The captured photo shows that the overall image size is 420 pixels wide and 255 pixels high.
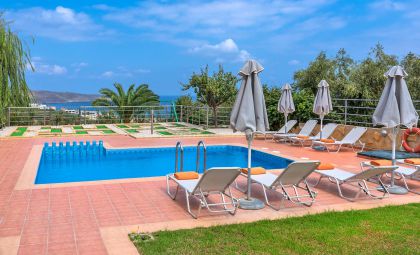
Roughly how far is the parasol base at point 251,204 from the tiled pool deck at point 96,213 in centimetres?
15

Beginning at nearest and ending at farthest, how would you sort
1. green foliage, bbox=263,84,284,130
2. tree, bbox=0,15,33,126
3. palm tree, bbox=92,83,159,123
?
1. green foliage, bbox=263,84,284,130
2. tree, bbox=0,15,33,126
3. palm tree, bbox=92,83,159,123

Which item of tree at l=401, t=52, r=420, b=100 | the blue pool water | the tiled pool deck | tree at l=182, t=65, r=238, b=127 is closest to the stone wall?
the blue pool water

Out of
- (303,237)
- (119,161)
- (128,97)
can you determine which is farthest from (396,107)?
(128,97)

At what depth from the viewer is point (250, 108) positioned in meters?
6.61

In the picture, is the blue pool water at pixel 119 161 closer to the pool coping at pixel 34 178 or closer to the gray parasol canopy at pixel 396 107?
the pool coping at pixel 34 178

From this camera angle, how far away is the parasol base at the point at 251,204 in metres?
6.56

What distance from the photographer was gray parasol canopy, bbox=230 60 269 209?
6.59 m

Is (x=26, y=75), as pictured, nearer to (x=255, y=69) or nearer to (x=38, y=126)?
(x=38, y=126)

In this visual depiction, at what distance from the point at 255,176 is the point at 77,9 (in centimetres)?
2766

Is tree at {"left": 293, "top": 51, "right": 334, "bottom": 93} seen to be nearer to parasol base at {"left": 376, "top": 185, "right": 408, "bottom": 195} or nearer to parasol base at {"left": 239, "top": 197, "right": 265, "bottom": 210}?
parasol base at {"left": 376, "top": 185, "right": 408, "bottom": 195}

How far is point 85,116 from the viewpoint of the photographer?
2323 centimetres

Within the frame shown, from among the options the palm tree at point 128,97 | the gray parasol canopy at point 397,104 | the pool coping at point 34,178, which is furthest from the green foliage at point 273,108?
the gray parasol canopy at point 397,104

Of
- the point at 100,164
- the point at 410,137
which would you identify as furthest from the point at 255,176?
the point at 410,137

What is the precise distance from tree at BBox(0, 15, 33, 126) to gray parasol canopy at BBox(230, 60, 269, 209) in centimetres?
1577
